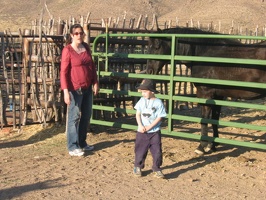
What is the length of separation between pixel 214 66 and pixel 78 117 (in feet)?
6.73

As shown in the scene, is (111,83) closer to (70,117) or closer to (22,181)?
(70,117)

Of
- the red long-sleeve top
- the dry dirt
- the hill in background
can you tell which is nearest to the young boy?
the dry dirt

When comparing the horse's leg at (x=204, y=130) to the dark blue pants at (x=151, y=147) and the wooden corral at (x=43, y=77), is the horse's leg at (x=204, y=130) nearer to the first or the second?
the dark blue pants at (x=151, y=147)

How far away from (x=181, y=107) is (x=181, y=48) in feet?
11.8

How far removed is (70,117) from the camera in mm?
5879

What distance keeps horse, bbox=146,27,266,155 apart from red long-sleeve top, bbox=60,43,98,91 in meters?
1.06

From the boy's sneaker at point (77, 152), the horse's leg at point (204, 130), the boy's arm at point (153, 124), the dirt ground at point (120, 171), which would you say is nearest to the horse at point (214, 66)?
the horse's leg at point (204, 130)

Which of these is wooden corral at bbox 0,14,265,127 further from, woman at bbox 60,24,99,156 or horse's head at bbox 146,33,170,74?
woman at bbox 60,24,99,156

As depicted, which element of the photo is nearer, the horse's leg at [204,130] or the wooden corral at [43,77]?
the horse's leg at [204,130]

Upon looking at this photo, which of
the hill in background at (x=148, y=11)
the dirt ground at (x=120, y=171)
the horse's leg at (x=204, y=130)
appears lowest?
the dirt ground at (x=120, y=171)

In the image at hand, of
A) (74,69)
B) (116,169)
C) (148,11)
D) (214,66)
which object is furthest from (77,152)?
(148,11)

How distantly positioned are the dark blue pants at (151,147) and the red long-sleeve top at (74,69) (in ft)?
4.09

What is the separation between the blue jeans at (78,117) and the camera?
5.81 metres

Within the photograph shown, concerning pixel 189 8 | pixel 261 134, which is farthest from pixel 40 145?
pixel 189 8
